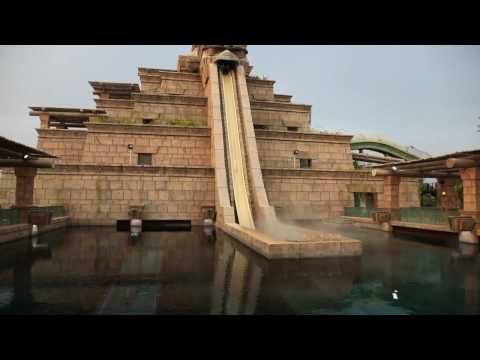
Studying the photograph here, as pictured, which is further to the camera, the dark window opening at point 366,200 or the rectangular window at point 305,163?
the rectangular window at point 305,163

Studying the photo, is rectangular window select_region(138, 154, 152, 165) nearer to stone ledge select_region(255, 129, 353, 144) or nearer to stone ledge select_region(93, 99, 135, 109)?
stone ledge select_region(93, 99, 135, 109)

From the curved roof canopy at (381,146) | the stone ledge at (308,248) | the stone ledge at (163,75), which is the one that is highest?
the stone ledge at (163,75)

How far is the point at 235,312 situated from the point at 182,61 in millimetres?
29897

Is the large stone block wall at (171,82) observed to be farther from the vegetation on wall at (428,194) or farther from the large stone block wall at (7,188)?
the vegetation on wall at (428,194)

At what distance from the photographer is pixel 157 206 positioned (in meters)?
21.3

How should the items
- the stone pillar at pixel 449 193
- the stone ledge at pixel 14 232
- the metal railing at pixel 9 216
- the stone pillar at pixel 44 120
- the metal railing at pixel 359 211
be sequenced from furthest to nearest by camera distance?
the stone pillar at pixel 44 120
the stone pillar at pixel 449 193
the metal railing at pixel 359 211
the metal railing at pixel 9 216
the stone ledge at pixel 14 232

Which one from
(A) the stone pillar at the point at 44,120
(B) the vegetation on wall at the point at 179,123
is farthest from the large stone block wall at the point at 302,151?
(A) the stone pillar at the point at 44,120

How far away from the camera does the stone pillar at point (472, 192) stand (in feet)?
46.5

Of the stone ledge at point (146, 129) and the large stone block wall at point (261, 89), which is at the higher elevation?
the large stone block wall at point (261, 89)

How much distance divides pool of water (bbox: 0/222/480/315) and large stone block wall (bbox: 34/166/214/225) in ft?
22.6

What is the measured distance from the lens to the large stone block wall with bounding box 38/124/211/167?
76.0ft

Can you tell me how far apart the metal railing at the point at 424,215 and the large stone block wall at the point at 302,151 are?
8.67 meters

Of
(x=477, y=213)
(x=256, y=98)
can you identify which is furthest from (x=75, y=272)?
(x=256, y=98)
